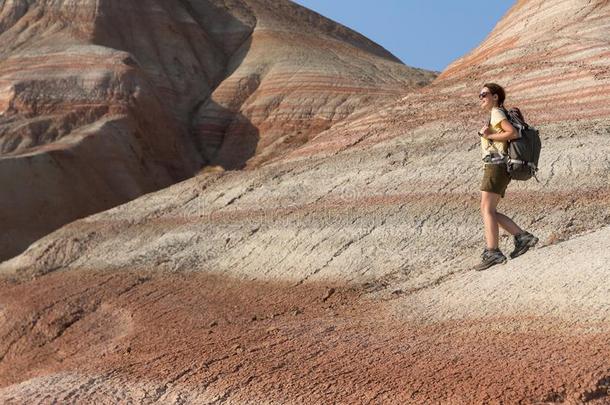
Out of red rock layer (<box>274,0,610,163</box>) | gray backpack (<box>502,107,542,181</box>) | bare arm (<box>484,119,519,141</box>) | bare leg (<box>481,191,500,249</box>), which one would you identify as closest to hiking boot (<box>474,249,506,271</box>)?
bare leg (<box>481,191,500,249</box>)

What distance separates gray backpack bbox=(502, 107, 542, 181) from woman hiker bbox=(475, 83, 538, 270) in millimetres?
57

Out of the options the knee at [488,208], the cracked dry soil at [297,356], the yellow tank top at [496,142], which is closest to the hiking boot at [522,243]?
the knee at [488,208]

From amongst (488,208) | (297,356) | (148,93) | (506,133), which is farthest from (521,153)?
(148,93)

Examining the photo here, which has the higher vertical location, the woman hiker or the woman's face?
the woman's face

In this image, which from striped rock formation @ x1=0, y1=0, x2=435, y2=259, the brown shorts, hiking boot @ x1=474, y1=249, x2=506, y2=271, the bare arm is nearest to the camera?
the bare arm

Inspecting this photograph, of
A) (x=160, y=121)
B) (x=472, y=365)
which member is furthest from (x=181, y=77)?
(x=472, y=365)

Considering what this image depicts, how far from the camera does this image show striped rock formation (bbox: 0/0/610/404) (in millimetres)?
4824

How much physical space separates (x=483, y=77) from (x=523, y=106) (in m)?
2.18

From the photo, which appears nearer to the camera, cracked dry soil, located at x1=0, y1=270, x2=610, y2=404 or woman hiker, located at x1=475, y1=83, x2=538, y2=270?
cracked dry soil, located at x1=0, y1=270, x2=610, y2=404

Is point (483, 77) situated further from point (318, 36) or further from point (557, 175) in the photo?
point (318, 36)

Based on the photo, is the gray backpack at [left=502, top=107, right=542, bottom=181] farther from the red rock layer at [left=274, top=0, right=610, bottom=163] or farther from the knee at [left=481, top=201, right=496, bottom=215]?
the red rock layer at [left=274, top=0, right=610, bottom=163]

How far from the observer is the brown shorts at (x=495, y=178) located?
6.32 meters

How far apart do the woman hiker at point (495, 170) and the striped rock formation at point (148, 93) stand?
17443 mm

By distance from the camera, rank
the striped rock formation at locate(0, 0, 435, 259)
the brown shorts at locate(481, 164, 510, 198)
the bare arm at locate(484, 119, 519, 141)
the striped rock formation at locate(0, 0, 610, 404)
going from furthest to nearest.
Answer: the striped rock formation at locate(0, 0, 435, 259), the brown shorts at locate(481, 164, 510, 198), the bare arm at locate(484, 119, 519, 141), the striped rock formation at locate(0, 0, 610, 404)
